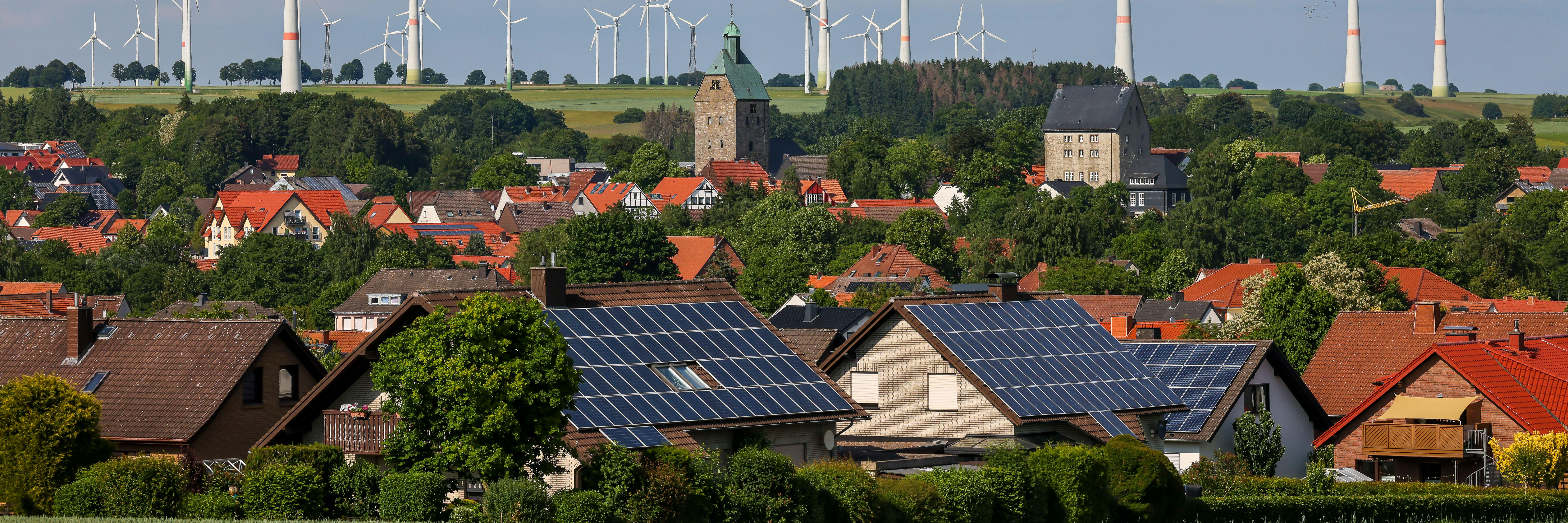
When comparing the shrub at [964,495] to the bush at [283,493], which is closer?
the bush at [283,493]

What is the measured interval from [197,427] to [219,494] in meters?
8.07

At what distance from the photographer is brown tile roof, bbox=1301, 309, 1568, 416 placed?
171 feet

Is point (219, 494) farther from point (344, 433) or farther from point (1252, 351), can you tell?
point (1252, 351)

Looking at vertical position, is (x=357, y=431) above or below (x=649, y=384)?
below

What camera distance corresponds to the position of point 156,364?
132 ft

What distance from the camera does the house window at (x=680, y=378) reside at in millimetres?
34375

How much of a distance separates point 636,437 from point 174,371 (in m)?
13.4

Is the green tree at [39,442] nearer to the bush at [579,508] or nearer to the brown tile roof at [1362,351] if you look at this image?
the bush at [579,508]

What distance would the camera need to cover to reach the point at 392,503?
2906 cm

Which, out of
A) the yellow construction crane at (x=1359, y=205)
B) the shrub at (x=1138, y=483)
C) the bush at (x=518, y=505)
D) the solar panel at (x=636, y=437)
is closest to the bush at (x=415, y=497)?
the bush at (x=518, y=505)

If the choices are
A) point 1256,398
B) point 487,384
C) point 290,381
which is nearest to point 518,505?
point 487,384

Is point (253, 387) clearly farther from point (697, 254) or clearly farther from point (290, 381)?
point (697, 254)

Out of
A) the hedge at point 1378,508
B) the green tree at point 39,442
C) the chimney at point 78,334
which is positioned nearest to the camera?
the green tree at point 39,442

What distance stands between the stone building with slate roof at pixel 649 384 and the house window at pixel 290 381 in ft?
24.7
